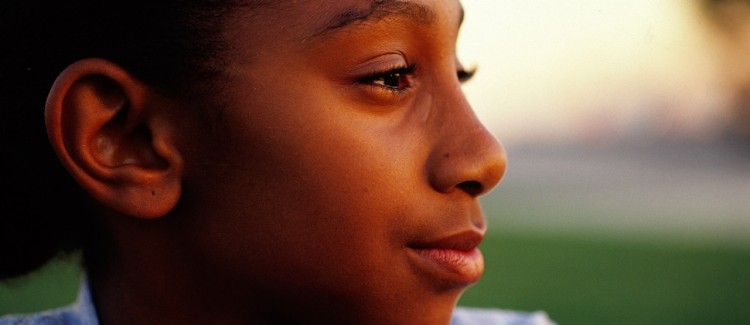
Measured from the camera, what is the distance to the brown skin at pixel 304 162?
1.54m

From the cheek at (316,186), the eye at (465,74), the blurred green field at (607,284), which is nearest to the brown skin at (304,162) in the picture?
the cheek at (316,186)

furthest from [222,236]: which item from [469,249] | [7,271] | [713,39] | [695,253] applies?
[713,39]

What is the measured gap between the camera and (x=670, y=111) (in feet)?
28.9

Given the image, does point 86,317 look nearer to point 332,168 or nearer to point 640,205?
point 332,168

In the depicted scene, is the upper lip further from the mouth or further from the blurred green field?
the blurred green field

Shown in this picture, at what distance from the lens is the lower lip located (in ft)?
5.19

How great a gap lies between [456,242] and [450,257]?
0.10ft

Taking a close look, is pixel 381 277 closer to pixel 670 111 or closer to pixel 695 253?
pixel 695 253

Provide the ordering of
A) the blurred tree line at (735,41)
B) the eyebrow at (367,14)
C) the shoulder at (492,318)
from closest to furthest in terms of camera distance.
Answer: the eyebrow at (367,14)
the shoulder at (492,318)
the blurred tree line at (735,41)

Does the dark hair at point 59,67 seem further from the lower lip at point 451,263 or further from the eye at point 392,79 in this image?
the lower lip at point 451,263

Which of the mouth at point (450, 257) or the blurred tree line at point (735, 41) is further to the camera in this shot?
the blurred tree line at point (735, 41)

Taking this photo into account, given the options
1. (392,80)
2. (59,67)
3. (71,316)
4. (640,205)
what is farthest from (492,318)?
(640,205)

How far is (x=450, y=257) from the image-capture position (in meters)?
1.61

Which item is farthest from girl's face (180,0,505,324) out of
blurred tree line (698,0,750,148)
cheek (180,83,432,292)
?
blurred tree line (698,0,750,148)
